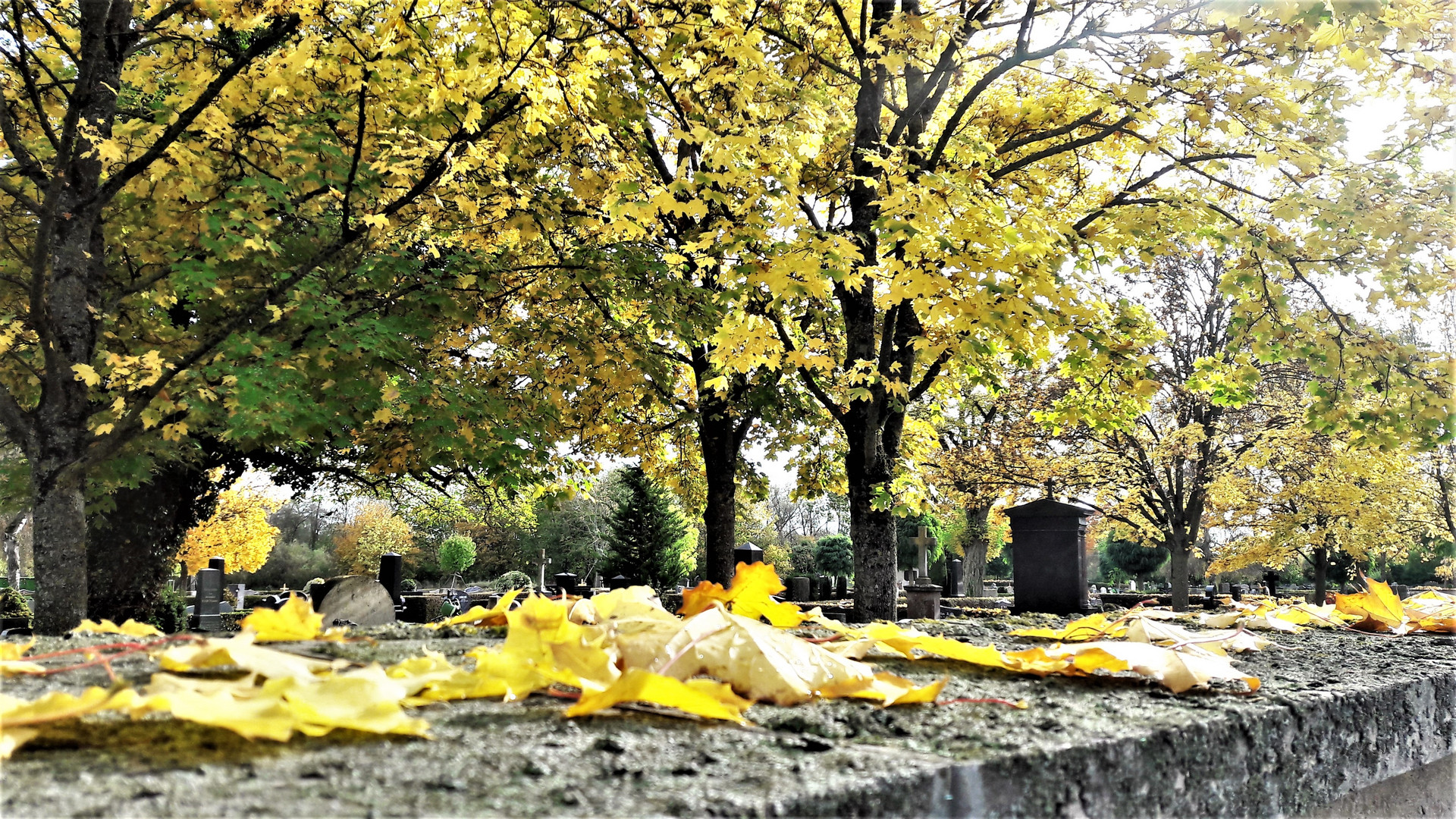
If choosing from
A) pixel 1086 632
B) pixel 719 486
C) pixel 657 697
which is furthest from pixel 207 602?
pixel 657 697

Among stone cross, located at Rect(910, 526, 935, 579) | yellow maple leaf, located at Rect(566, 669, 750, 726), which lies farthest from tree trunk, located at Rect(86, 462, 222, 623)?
stone cross, located at Rect(910, 526, 935, 579)

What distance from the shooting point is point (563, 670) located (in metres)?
1.20

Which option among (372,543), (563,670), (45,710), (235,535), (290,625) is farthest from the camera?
(372,543)

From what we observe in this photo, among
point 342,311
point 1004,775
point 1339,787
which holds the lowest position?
point 1339,787

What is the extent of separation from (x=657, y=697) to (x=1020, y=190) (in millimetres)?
8988

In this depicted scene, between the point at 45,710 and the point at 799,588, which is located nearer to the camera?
the point at 45,710

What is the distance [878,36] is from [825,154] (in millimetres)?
4383

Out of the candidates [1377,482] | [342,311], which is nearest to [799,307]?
[342,311]

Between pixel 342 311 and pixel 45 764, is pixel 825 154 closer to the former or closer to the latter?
pixel 342 311

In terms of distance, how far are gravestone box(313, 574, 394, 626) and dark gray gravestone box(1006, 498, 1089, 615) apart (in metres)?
6.88

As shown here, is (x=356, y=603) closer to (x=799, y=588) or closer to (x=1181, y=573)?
(x=799, y=588)

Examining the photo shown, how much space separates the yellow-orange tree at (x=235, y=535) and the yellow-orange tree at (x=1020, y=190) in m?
26.9

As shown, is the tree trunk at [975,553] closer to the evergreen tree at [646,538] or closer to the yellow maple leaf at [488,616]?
the evergreen tree at [646,538]

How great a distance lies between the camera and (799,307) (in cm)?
1293
